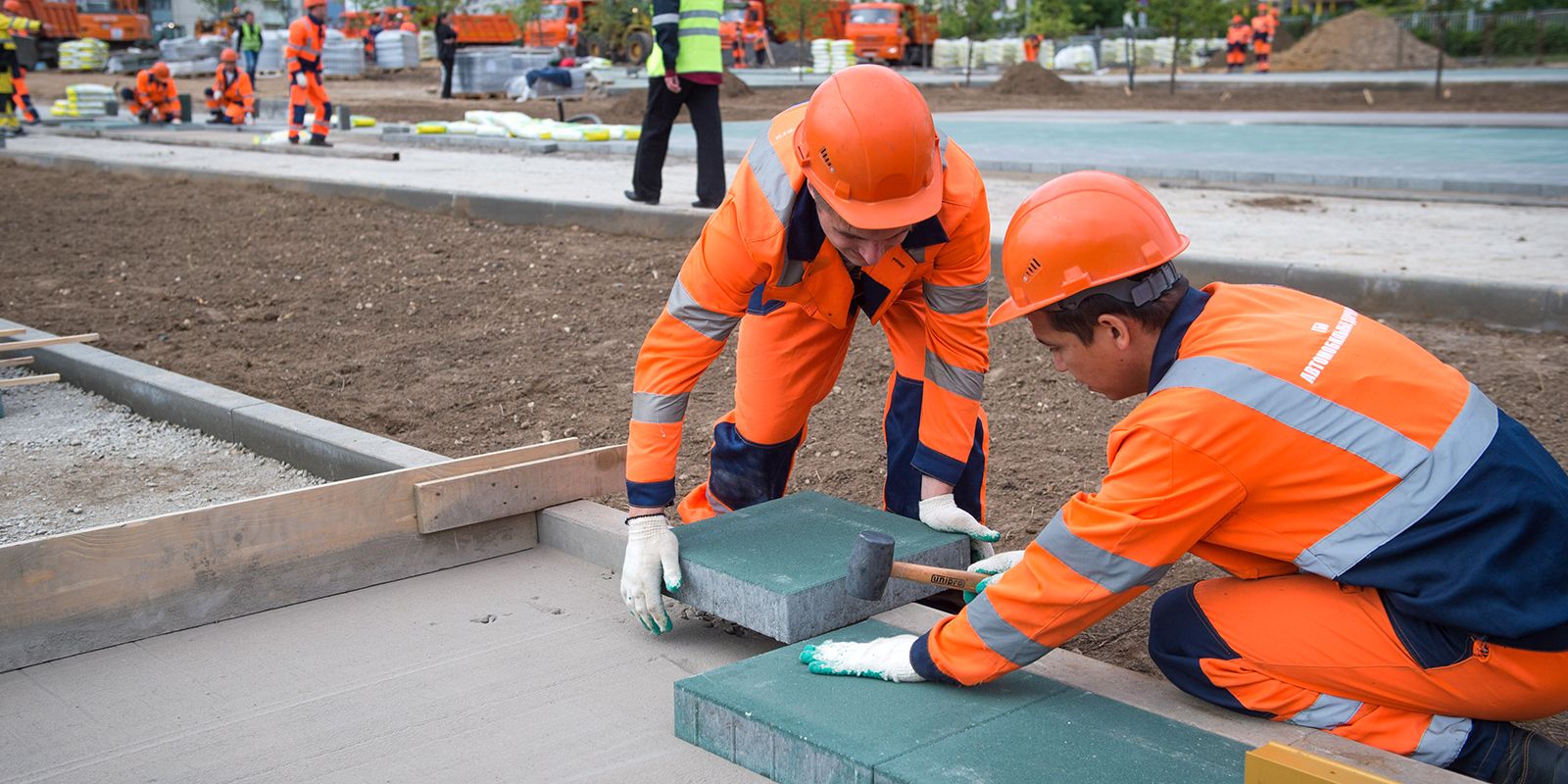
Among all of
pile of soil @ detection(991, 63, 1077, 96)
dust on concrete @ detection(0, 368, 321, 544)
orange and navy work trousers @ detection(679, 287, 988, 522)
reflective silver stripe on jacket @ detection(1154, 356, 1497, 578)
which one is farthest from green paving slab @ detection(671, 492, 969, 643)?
pile of soil @ detection(991, 63, 1077, 96)

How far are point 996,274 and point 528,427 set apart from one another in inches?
118

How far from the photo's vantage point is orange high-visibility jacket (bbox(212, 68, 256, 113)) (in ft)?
73.7

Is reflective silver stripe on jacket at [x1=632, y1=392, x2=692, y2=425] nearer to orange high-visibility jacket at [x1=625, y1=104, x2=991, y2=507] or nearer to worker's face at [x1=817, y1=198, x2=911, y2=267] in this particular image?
orange high-visibility jacket at [x1=625, y1=104, x2=991, y2=507]

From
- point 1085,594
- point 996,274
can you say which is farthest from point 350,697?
point 996,274

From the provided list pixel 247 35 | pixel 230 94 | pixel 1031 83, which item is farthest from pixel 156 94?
pixel 1031 83

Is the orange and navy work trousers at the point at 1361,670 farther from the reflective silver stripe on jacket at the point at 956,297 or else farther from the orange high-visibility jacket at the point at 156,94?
the orange high-visibility jacket at the point at 156,94

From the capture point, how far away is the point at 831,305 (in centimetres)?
363

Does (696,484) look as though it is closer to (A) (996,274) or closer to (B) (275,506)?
(B) (275,506)

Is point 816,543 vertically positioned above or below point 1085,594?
below

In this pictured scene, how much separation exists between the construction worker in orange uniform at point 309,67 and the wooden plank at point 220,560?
46.4ft

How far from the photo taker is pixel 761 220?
10.7ft

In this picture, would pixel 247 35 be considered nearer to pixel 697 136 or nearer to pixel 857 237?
pixel 697 136

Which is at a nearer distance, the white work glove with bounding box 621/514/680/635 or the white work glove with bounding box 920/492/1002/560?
the white work glove with bounding box 621/514/680/635

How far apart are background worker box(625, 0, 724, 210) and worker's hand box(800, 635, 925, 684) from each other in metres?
6.80
